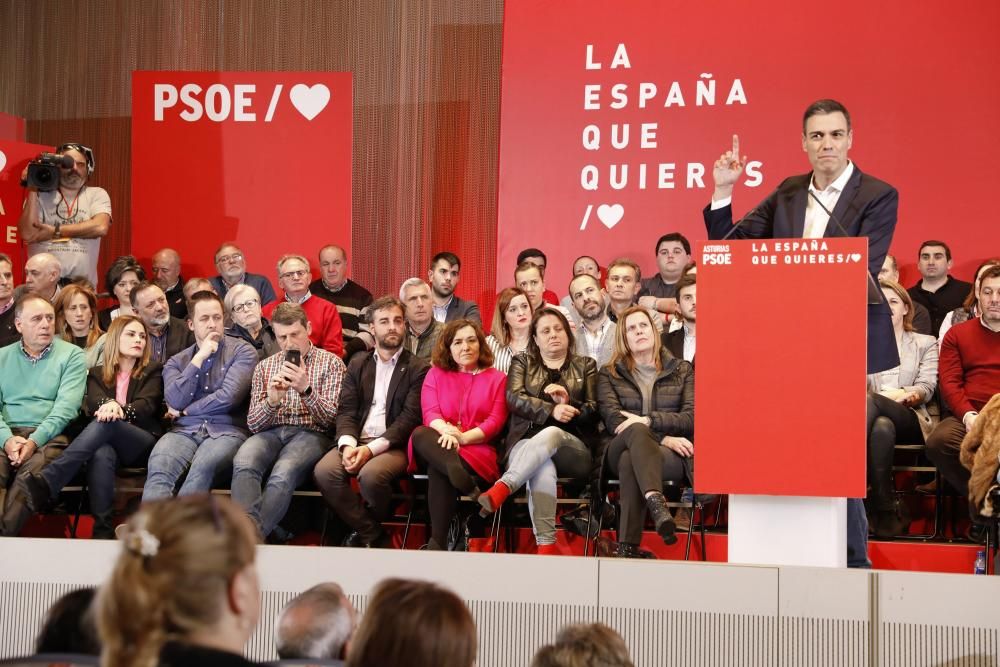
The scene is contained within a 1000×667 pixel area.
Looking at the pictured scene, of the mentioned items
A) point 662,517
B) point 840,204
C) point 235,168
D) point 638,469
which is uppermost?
point 235,168

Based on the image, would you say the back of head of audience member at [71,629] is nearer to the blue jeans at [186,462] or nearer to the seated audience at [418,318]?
the blue jeans at [186,462]

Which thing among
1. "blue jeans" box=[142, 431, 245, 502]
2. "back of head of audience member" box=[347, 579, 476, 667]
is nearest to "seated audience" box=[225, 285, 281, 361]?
"blue jeans" box=[142, 431, 245, 502]

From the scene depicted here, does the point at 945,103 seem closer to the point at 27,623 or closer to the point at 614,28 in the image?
the point at 614,28

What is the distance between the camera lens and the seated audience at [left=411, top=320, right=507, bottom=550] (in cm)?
449

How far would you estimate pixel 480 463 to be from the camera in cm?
462

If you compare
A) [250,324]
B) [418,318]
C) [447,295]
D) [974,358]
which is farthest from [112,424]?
[974,358]

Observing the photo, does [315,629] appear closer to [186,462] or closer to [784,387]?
[784,387]

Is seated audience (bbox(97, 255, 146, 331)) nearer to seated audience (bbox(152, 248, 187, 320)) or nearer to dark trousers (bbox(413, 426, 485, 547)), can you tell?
seated audience (bbox(152, 248, 187, 320))

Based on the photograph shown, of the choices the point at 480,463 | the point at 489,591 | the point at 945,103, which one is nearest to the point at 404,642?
the point at 489,591

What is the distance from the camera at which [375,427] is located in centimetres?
490

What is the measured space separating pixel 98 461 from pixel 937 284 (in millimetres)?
4133

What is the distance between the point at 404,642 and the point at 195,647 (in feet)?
0.91

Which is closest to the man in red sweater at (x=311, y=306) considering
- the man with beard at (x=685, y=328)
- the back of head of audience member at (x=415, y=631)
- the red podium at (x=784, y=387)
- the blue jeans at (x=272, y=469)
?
the blue jeans at (x=272, y=469)

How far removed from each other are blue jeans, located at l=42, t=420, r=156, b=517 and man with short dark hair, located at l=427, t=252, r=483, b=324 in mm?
1851
